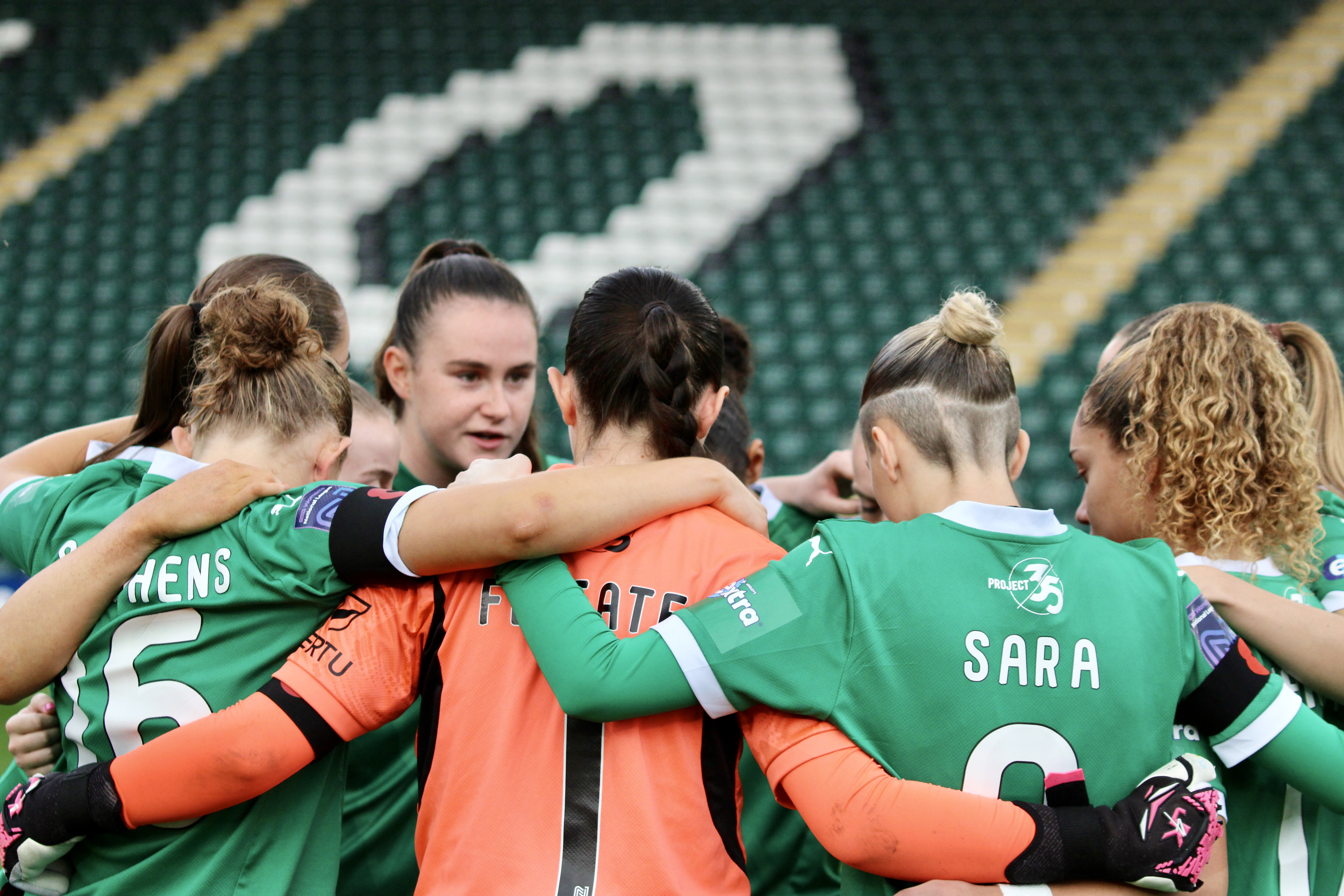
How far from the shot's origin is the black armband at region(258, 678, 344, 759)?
1535 millimetres

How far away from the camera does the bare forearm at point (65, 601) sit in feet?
5.35

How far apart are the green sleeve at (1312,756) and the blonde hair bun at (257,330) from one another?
1752 millimetres

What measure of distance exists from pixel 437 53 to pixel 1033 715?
802cm

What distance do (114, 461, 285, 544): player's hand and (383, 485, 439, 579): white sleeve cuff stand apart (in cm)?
24

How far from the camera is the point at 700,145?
7883 mm

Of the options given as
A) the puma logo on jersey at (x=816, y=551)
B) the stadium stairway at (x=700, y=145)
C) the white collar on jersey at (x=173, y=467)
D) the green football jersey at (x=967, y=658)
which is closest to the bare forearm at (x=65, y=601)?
the white collar on jersey at (x=173, y=467)

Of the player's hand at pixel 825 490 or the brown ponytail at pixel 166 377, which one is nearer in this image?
the brown ponytail at pixel 166 377

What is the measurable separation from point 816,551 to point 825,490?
1238mm

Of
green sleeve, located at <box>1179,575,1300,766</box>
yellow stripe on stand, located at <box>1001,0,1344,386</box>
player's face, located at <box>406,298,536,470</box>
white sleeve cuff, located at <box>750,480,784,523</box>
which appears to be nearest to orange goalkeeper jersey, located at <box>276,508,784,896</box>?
green sleeve, located at <box>1179,575,1300,766</box>

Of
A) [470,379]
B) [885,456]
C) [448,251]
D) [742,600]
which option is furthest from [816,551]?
[448,251]

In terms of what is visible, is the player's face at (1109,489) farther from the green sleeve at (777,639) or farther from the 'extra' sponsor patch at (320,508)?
the 'extra' sponsor patch at (320,508)

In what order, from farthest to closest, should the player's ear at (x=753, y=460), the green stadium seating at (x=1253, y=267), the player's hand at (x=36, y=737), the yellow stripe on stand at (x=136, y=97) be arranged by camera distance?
1. the yellow stripe on stand at (x=136, y=97)
2. the green stadium seating at (x=1253, y=267)
3. the player's ear at (x=753, y=460)
4. the player's hand at (x=36, y=737)

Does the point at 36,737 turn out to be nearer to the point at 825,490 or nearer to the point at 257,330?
the point at 257,330

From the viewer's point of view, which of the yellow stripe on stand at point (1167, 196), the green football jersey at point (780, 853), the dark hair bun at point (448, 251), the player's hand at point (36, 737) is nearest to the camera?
the player's hand at point (36, 737)
